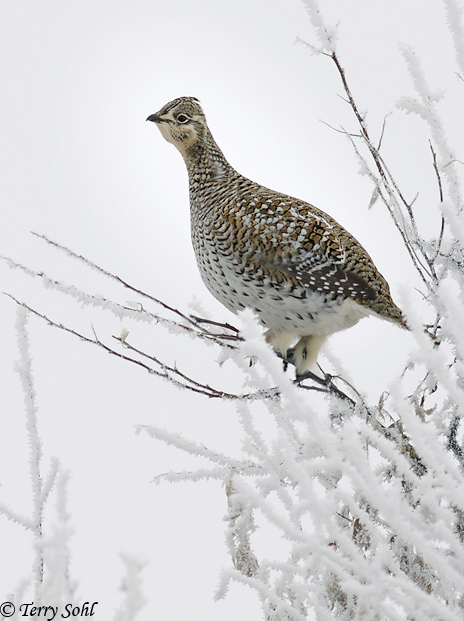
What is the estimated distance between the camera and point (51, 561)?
1.67m

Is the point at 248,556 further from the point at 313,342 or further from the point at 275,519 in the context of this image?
the point at 313,342

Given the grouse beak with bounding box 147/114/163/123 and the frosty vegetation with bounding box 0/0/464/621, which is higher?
the grouse beak with bounding box 147/114/163/123

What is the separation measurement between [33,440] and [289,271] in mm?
2263

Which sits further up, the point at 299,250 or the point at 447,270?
the point at 299,250

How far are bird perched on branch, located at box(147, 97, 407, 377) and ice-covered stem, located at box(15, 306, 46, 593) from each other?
2.02 meters

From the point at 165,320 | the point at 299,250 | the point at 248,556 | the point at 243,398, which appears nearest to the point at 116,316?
the point at 165,320

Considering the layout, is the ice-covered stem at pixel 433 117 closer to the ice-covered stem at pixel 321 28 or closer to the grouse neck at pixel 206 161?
the ice-covered stem at pixel 321 28

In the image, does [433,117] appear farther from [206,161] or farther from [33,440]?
[206,161]

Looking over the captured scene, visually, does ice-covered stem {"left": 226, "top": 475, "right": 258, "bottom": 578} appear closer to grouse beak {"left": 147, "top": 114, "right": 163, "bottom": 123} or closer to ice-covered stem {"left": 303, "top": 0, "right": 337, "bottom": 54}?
ice-covered stem {"left": 303, "top": 0, "right": 337, "bottom": 54}

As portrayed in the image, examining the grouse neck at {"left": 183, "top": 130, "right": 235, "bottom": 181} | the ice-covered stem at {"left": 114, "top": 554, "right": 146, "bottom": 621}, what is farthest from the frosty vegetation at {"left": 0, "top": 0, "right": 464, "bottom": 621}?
the grouse neck at {"left": 183, "top": 130, "right": 235, "bottom": 181}

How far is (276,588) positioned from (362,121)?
1.61 meters

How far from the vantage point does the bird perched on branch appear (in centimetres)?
440

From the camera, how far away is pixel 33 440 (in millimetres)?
2430

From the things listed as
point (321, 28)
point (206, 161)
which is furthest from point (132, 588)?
point (206, 161)
